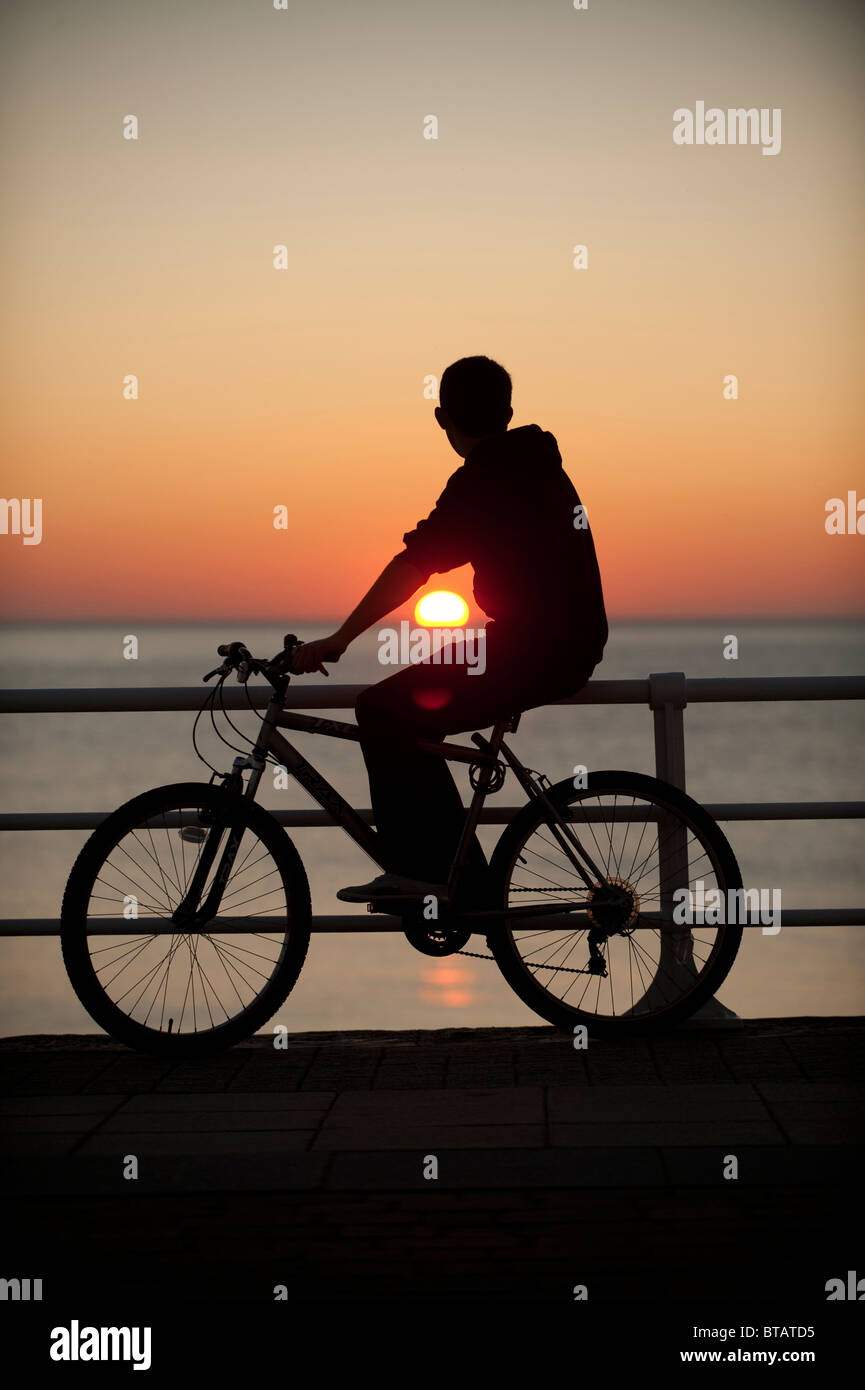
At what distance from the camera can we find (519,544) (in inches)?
184

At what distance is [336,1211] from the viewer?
3482 mm

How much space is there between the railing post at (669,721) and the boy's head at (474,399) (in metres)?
1.05

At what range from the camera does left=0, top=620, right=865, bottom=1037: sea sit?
8453 millimetres

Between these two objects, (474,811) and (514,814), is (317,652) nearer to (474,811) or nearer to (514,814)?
(474,811)

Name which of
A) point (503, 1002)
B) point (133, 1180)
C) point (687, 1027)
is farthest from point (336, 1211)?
point (503, 1002)

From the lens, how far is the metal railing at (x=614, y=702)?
5.20 metres

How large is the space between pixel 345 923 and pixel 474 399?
177 cm

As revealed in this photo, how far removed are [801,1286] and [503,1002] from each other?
5462 mm

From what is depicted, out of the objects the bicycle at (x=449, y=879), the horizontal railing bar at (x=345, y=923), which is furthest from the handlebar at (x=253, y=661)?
the horizontal railing bar at (x=345, y=923)

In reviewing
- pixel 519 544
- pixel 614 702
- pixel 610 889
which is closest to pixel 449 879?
pixel 610 889

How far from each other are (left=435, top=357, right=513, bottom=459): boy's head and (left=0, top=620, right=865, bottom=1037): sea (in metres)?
1.15
